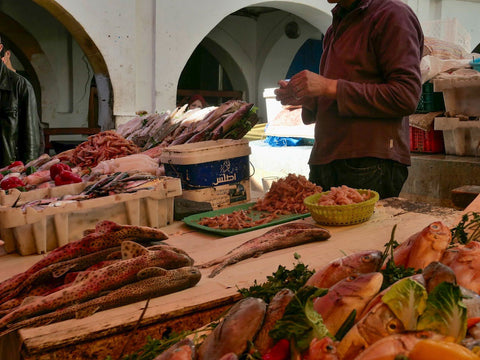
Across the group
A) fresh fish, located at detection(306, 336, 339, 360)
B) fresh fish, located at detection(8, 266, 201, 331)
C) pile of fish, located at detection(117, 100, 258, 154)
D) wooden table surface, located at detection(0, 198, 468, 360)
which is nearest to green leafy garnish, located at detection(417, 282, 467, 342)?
fresh fish, located at detection(306, 336, 339, 360)

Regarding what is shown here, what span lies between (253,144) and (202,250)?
6082 mm

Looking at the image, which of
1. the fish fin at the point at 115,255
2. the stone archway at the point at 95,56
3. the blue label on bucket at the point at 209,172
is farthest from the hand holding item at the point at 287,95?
the stone archway at the point at 95,56

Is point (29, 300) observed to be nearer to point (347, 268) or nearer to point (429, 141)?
point (347, 268)

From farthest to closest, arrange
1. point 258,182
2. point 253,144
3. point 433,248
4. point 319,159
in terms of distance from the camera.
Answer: point 253,144 < point 258,182 < point 319,159 < point 433,248

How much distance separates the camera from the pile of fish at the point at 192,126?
4160mm

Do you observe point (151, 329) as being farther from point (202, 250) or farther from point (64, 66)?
point (64, 66)

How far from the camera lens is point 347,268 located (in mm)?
1569

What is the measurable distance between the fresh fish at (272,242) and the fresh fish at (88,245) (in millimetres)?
333

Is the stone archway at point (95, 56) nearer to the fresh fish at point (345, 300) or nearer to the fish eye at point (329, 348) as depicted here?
the fresh fish at point (345, 300)

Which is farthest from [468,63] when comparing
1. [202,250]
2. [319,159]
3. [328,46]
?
[202,250]

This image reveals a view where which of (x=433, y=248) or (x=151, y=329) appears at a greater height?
(x=433, y=248)

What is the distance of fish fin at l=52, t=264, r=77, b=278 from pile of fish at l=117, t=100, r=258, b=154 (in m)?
2.20

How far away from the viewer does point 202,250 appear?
105 inches

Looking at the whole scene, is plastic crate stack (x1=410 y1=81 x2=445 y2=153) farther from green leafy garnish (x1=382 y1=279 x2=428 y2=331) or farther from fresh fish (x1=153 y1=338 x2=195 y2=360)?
fresh fish (x1=153 y1=338 x2=195 y2=360)
